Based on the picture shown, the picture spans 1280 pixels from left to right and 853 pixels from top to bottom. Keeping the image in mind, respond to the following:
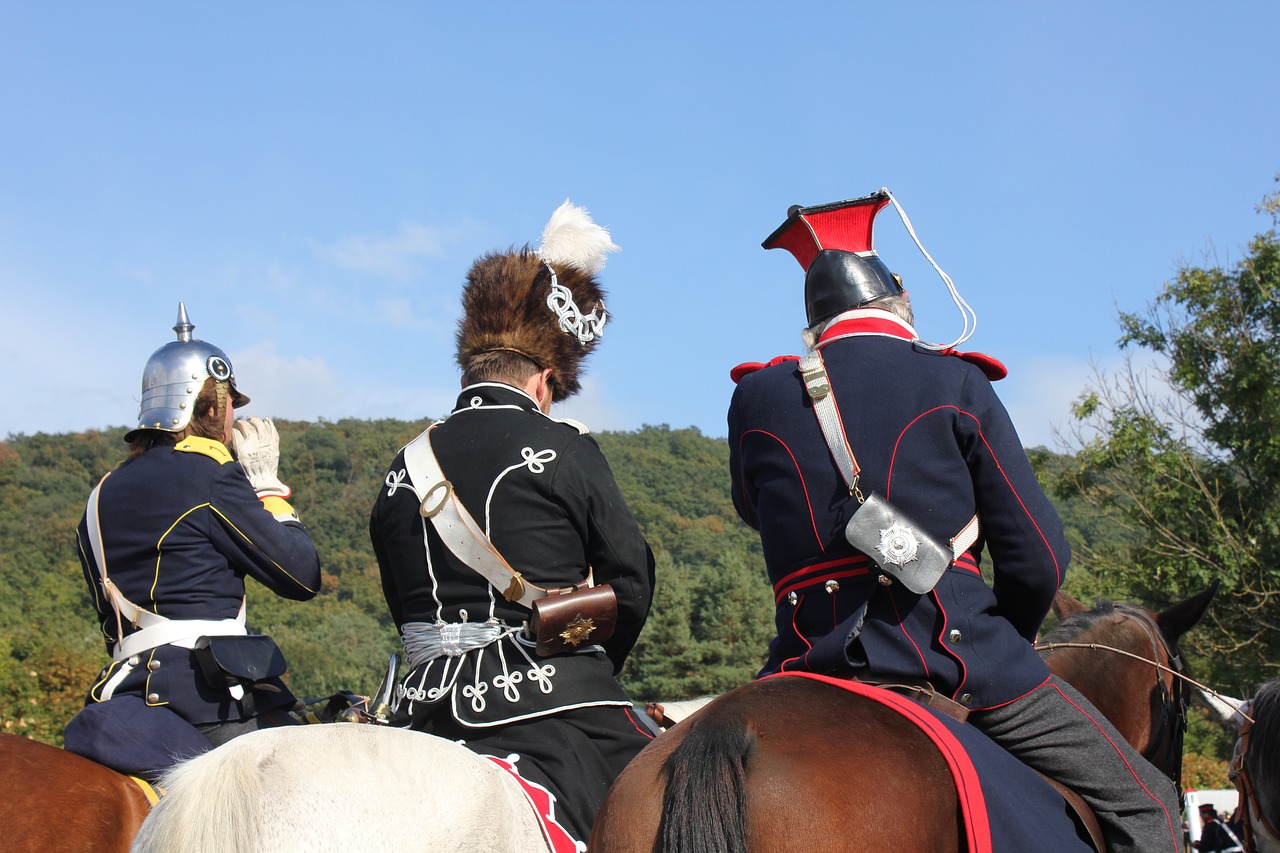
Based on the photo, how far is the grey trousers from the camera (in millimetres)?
3150

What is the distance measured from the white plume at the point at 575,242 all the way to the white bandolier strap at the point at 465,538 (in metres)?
1.23

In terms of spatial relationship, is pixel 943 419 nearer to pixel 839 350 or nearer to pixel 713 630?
pixel 839 350

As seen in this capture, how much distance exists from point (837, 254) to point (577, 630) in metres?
1.50

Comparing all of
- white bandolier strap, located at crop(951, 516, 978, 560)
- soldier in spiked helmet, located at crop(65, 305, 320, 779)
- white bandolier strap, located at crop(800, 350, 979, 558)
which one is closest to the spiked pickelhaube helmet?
white bandolier strap, located at crop(800, 350, 979, 558)

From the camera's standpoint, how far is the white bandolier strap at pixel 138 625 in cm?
470

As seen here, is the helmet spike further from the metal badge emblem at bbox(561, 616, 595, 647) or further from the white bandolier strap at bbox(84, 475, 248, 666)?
the metal badge emblem at bbox(561, 616, 595, 647)

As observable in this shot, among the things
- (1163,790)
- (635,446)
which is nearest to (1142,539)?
(1163,790)

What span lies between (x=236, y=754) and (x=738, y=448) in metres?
1.74

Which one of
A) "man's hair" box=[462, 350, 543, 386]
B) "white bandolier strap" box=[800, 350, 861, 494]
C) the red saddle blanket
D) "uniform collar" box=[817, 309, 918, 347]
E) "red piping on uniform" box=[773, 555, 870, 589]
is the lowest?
the red saddle blanket

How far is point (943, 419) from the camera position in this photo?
3.25 meters

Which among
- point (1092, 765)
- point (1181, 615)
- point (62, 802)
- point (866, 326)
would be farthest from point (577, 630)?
point (1181, 615)

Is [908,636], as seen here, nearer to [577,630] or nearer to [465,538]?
[577,630]

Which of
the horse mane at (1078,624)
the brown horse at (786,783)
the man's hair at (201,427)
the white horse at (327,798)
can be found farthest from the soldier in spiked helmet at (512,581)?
the horse mane at (1078,624)

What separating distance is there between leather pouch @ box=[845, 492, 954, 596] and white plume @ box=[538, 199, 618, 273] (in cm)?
213
